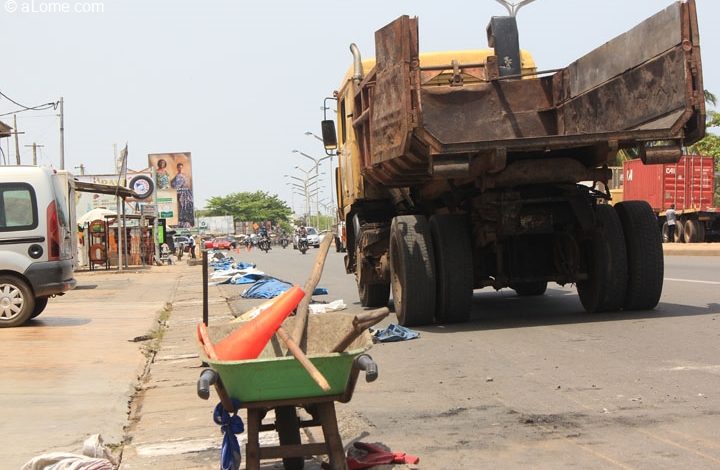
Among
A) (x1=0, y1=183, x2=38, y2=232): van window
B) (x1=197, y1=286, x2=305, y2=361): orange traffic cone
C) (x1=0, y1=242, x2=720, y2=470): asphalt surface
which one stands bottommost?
(x1=0, y1=242, x2=720, y2=470): asphalt surface

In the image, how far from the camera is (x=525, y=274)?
35.9ft

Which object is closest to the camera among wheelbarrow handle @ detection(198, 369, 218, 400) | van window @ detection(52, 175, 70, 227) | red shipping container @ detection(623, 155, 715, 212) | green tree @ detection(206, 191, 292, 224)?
wheelbarrow handle @ detection(198, 369, 218, 400)

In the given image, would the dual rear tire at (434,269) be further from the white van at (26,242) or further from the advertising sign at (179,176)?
the advertising sign at (179,176)

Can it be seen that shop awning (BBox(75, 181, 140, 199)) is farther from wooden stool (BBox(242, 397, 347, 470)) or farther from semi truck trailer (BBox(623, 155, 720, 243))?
wooden stool (BBox(242, 397, 347, 470))

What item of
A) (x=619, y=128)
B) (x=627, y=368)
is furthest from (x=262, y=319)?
(x=619, y=128)

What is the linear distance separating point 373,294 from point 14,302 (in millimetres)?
4649

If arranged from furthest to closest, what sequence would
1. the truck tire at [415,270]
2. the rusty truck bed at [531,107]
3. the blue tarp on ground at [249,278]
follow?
the blue tarp on ground at [249,278]
the truck tire at [415,270]
the rusty truck bed at [531,107]

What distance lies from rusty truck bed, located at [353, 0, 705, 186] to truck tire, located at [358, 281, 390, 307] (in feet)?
6.25

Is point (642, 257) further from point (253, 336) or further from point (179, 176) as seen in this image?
point (179, 176)

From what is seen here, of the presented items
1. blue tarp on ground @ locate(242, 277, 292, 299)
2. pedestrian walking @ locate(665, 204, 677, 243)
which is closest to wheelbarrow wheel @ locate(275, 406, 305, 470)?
blue tarp on ground @ locate(242, 277, 292, 299)

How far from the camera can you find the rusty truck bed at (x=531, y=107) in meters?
9.27

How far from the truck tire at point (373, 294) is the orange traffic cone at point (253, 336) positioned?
330 inches

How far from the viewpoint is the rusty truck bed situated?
9.27 meters

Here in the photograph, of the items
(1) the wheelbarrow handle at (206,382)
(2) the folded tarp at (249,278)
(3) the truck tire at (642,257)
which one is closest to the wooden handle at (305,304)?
(1) the wheelbarrow handle at (206,382)
